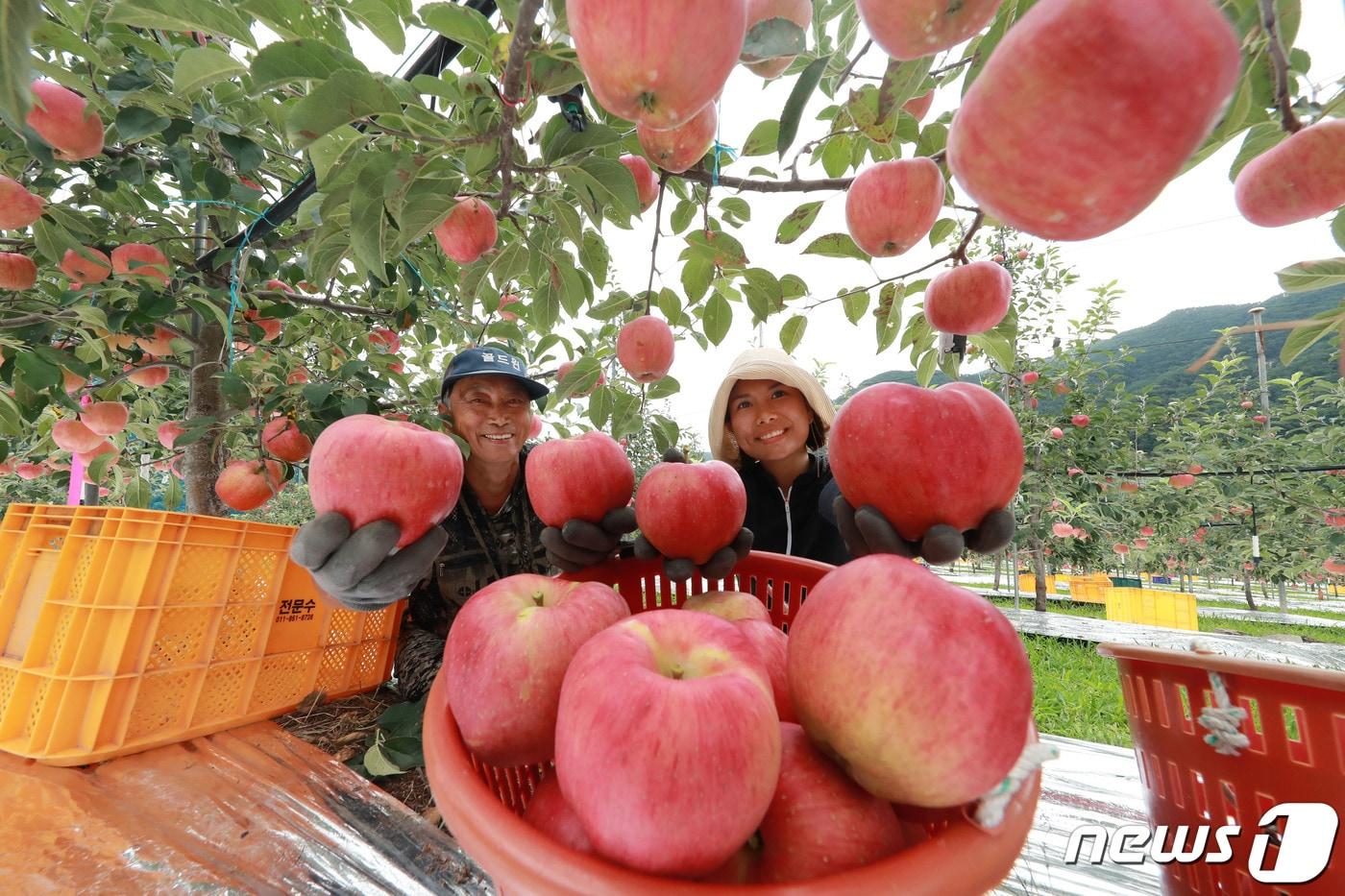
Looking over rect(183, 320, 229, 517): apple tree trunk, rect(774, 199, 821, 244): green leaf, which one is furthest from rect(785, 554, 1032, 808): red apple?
rect(183, 320, 229, 517): apple tree trunk

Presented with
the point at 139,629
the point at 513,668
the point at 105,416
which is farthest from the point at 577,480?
the point at 105,416

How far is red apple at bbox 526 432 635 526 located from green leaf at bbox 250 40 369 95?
72 cm

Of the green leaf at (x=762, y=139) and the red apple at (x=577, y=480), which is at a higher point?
the green leaf at (x=762, y=139)

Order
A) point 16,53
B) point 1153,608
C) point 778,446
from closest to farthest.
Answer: point 16,53
point 778,446
point 1153,608

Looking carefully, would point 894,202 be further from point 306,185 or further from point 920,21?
point 306,185

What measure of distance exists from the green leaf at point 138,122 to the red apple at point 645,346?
43.9 inches


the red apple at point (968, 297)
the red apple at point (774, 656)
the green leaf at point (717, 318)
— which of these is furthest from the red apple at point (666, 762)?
the green leaf at point (717, 318)

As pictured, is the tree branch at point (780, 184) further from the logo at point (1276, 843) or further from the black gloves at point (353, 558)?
the logo at point (1276, 843)

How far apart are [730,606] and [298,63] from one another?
1.05 m

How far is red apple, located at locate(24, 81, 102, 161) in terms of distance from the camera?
141cm

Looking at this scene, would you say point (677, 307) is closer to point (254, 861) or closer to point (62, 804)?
point (254, 861)

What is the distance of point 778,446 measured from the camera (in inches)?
70.7

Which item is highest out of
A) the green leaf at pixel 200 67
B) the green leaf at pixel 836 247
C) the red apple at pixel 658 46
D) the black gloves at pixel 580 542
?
the green leaf at pixel 836 247

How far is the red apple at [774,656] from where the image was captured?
811 millimetres
